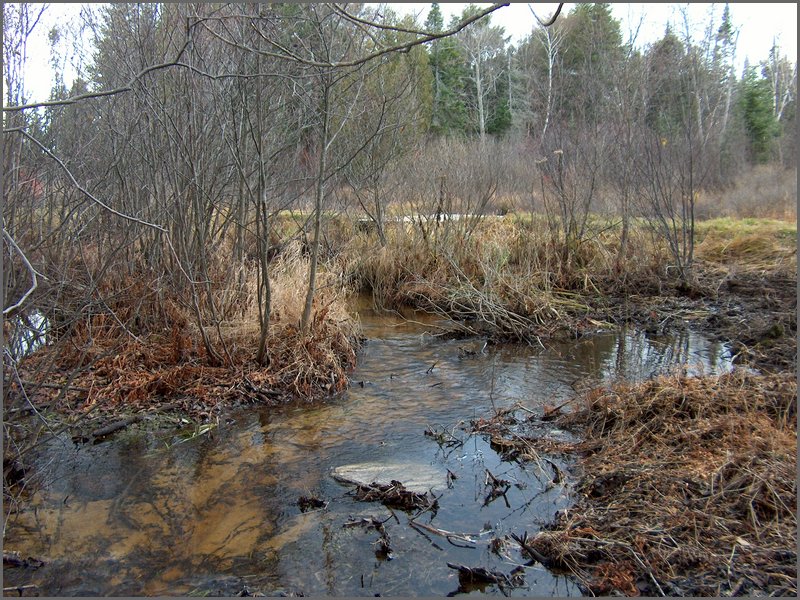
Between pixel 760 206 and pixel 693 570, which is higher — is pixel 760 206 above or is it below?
above

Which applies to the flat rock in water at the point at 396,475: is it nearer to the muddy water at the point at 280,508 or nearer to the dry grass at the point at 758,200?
the muddy water at the point at 280,508

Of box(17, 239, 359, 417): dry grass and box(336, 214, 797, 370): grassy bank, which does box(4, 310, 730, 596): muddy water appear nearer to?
box(17, 239, 359, 417): dry grass

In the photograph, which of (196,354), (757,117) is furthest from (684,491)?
(757,117)

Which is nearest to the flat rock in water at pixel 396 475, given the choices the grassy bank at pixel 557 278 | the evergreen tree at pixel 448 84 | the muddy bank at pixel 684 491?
the muddy bank at pixel 684 491

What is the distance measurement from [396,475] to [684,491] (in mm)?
2117

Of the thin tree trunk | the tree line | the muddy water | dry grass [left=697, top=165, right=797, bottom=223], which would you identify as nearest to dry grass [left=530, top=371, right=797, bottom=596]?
the muddy water

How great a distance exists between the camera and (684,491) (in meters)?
4.32

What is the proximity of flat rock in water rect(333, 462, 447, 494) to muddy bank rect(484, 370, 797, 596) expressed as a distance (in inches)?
32.6

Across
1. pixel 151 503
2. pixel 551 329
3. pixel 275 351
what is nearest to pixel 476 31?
pixel 551 329

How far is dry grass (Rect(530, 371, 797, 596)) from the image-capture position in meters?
3.64

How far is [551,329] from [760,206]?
41.4 feet

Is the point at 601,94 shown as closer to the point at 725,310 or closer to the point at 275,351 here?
the point at 725,310

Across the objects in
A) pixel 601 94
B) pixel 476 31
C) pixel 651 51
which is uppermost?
pixel 476 31

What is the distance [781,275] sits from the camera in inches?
472
